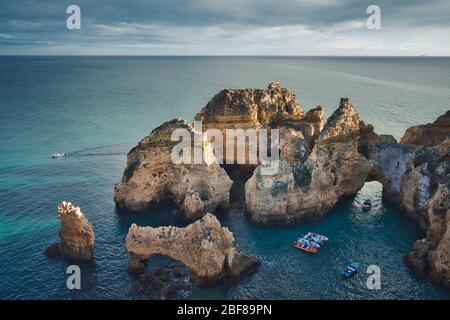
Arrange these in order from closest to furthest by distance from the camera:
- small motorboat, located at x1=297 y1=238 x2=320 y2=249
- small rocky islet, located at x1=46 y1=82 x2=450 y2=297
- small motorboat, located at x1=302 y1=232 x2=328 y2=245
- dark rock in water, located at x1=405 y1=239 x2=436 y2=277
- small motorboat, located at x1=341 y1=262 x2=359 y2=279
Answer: dark rock in water, located at x1=405 y1=239 x2=436 y2=277, small motorboat, located at x1=341 y1=262 x2=359 y2=279, small rocky islet, located at x1=46 y1=82 x2=450 y2=297, small motorboat, located at x1=297 y1=238 x2=320 y2=249, small motorboat, located at x1=302 y1=232 x2=328 y2=245

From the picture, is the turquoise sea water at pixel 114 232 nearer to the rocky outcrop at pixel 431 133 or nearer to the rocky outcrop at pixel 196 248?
the rocky outcrop at pixel 196 248

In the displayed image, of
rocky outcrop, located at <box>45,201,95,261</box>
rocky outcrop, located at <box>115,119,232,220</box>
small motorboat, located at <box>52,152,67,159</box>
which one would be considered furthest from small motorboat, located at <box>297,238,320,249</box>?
small motorboat, located at <box>52,152,67,159</box>

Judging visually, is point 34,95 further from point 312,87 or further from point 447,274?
point 447,274

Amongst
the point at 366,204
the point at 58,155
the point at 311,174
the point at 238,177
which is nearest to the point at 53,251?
the point at 238,177

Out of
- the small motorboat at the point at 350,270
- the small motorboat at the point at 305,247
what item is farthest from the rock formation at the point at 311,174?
the small motorboat at the point at 350,270

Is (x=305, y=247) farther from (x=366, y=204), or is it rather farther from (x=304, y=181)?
(x=366, y=204)

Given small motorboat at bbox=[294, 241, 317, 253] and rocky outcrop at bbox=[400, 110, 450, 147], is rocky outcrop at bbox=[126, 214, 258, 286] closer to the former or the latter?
small motorboat at bbox=[294, 241, 317, 253]
